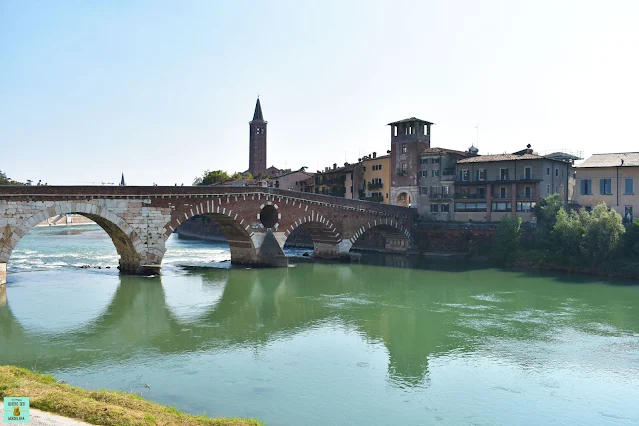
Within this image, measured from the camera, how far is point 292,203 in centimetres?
4769

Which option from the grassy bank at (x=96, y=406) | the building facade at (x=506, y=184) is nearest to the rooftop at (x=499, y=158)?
the building facade at (x=506, y=184)

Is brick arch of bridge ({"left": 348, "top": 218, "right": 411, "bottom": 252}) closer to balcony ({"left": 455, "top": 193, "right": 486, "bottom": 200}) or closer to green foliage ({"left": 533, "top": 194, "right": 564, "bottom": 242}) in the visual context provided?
balcony ({"left": 455, "top": 193, "right": 486, "bottom": 200})

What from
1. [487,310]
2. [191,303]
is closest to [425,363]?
[487,310]

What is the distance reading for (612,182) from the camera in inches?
1976

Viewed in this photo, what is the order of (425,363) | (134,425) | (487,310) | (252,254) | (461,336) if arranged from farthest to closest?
1. (252,254)
2. (487,310)
3. (461,336)
4. (425,363)
5. (134,425)

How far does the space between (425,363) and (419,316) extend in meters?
8.10

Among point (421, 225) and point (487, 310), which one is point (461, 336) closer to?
point (487, 310)

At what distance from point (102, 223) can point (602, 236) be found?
3660 centimetres

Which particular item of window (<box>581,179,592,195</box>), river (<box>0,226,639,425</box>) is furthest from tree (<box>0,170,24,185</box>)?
window (<box>581,179,592,195</box>)

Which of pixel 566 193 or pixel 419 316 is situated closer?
pixel 419 316

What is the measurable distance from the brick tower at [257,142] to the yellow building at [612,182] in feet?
246

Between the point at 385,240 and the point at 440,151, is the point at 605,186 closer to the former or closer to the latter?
the point at 440,151

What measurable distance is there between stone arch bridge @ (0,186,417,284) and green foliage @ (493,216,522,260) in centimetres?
1167

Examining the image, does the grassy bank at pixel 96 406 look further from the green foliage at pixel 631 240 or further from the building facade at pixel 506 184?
the building facade at pixel 506 184
